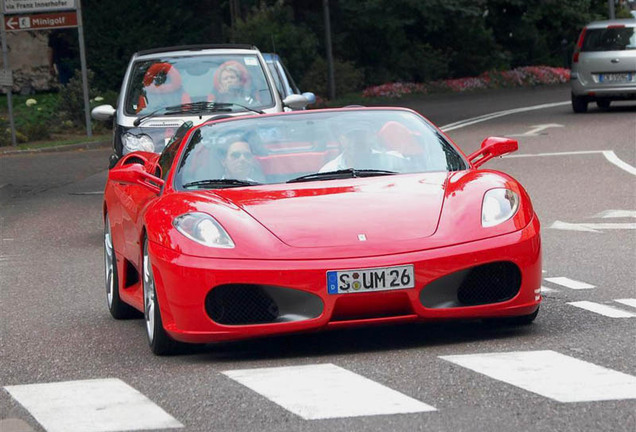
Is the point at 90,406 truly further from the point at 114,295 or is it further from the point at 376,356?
the point at 114,295

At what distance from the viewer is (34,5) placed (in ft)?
98.3

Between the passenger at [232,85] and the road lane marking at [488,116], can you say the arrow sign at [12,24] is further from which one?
the passenger at [232,85]

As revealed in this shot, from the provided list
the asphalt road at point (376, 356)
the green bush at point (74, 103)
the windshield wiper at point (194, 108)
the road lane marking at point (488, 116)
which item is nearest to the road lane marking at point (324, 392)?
the asphalt road at point (376, 356)

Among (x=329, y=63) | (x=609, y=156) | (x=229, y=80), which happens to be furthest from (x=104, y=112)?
(x=329, y=63)

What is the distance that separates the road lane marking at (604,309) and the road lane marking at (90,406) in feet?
9.10

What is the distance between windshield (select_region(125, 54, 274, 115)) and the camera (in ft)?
47.6

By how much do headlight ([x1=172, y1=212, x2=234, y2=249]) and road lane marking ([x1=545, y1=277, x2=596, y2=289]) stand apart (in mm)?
2931

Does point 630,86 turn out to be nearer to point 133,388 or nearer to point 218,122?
point 218,122

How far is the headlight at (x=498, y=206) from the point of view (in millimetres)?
7320

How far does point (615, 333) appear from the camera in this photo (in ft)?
24.1

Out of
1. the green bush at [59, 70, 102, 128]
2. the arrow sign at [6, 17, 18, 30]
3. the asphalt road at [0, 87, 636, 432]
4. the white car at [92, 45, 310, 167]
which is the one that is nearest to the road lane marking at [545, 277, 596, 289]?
the asphalt road at [0, 87, 636, 432]

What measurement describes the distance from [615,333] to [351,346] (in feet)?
4.22

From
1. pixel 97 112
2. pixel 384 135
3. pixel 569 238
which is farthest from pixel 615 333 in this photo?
pixel 97 112

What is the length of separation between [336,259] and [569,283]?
2907mm
